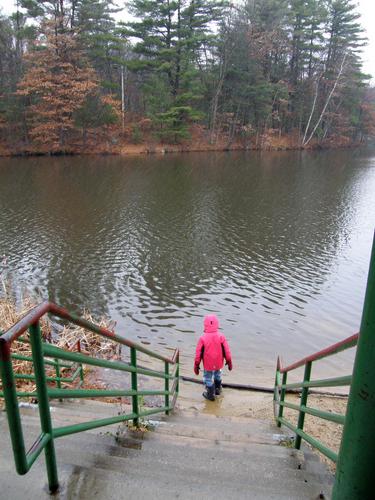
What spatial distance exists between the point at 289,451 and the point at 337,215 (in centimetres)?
1852

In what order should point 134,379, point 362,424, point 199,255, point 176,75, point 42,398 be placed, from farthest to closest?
point 176,75 → point 199,255 → point 134,379 → point 42,398 → point 362,424

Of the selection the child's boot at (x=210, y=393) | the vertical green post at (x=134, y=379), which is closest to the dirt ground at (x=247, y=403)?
the child's boot at (x=210, y=393)

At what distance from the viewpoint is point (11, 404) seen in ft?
4.70

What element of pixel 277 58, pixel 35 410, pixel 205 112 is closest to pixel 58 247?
pixel 35 410

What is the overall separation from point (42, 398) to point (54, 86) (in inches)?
1565

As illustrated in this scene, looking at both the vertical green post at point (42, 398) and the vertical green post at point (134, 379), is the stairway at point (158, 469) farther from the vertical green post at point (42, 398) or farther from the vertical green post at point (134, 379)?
the vertical green post at point (134, 379)

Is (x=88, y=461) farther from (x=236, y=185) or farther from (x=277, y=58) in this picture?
(x=277, y=58)

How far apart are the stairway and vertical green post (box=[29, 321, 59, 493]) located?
0.32ft

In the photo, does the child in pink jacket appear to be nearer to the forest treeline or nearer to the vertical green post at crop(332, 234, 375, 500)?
the vertical green post at crop(332, 234, 375, 500)

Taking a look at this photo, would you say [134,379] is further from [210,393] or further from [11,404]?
[210,393]

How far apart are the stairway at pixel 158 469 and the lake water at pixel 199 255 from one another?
4986mm

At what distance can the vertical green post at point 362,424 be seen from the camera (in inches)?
41.8

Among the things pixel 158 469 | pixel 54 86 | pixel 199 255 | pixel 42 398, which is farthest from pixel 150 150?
pixel 42 398

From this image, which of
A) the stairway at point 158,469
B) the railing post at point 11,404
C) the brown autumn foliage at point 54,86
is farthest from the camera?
the brown autumn foliage at point 54,86
